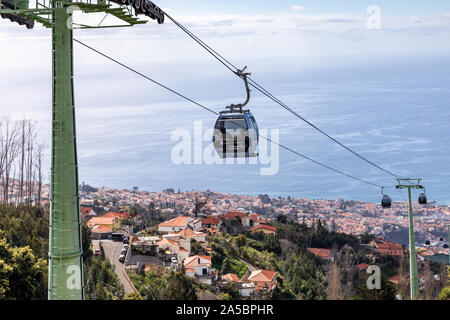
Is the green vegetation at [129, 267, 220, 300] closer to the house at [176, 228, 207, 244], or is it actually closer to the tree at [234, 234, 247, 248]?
the house at [176, 228, 207, 244]

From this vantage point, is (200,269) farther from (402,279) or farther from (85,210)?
(85,210)

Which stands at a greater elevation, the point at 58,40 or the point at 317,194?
the point at 58,40

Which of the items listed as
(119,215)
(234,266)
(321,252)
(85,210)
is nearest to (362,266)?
(321,252)

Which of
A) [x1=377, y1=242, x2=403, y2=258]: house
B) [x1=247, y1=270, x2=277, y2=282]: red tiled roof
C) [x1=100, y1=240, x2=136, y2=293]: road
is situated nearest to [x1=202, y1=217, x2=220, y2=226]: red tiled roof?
[x1=100, y1=240, x2=136, y2=293]: road


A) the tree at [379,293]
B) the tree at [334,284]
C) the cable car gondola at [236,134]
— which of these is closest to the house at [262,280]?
the tree at [334,284]

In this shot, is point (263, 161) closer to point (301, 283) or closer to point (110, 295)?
point (301, 283)
